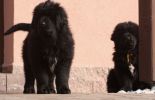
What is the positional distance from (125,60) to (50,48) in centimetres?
265

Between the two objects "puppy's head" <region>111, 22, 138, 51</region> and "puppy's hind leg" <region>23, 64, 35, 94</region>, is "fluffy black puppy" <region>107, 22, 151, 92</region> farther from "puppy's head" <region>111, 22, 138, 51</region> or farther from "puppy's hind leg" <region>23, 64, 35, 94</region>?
"puppy's hind leg" <region>23, 64, 35, 94</region>

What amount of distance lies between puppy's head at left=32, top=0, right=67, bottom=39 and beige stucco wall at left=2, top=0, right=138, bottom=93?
235cm

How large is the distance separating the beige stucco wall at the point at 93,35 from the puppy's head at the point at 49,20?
2.35 m

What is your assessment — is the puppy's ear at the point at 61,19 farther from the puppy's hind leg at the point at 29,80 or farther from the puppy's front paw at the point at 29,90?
the puppy's front paw at the point at 29,90

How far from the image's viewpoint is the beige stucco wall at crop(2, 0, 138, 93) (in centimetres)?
1039

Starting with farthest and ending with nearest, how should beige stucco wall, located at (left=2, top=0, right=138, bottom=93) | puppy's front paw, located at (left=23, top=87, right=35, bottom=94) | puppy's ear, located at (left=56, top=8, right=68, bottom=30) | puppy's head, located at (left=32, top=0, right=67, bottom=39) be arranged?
1. beige stucco wall, located at (left=2, top=0, right=138, bottom=93)
2. puppy's front paw, located at (left=23, top=87, right=35, bottom=94)
3. puppy's ear, located at (left=56, top=8, right=68, bottom=30)
4. puppy's head, located at (left=32, top=0, right=67, bottom=39)

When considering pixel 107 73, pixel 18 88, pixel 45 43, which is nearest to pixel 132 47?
pixel 107 73

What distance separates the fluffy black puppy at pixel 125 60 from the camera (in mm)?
9945

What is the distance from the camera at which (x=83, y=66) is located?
10.4 metres

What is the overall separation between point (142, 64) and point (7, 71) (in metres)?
3.12

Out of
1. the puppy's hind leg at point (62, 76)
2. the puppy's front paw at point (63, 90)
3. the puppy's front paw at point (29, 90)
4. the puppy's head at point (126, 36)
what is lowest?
the puppy's front paw at point (29, 90)

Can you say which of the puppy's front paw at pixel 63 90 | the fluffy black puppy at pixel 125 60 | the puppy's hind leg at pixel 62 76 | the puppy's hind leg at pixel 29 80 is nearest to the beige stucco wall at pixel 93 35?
the fluffy black puppy at pixel 125 60

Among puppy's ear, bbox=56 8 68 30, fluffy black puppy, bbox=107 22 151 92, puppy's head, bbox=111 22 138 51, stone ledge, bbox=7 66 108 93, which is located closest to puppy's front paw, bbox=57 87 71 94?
puppy's ear, bbox=56 8 68 30

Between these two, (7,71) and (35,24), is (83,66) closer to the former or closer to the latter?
(7,71)
